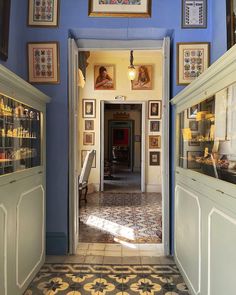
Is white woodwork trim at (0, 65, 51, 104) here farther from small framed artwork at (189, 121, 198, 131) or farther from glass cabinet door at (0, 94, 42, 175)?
small framed artwork at (189, 121, 198, 131)

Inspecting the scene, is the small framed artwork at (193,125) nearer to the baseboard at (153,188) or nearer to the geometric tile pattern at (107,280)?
the geometric tile pattern at (107,280)

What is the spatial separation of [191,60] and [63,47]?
4.67 ft

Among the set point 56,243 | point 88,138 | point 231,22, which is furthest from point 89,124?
point 231,22

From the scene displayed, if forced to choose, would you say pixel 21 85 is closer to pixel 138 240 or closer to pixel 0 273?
pixel 0 273

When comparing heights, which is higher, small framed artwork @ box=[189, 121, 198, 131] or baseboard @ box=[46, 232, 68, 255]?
small framed artwork @ box=[189, 121, 198, 131]

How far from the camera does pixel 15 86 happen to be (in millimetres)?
2043

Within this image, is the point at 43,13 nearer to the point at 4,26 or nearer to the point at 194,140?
the point at 4,26

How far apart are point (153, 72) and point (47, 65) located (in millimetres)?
4463

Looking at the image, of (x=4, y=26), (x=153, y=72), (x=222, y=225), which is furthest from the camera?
(x=153, y=72)

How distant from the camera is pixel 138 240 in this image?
3.84 meters

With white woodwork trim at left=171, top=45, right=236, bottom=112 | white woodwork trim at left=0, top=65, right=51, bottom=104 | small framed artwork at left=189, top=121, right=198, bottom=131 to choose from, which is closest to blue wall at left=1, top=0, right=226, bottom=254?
white woodwork trim at left=0, top=65, right=51, bottom=104

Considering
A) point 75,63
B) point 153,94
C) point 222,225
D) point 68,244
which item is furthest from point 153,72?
point 222,225

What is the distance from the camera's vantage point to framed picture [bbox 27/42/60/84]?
3.22 metres

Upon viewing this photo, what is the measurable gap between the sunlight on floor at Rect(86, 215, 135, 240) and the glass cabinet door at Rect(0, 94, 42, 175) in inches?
73.0
